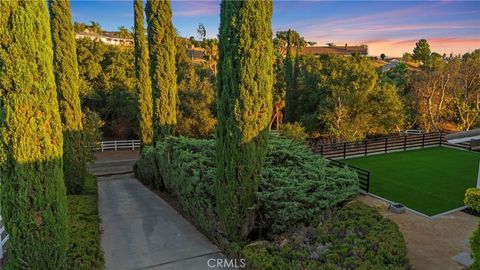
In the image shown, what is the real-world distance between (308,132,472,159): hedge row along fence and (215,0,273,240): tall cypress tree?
7.81 m

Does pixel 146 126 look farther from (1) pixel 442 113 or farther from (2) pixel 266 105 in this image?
(1) pixel 442 113

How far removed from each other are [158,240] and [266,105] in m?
4.40

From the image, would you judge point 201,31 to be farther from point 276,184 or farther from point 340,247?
point 340,247

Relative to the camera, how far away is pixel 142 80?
17781 millimetres

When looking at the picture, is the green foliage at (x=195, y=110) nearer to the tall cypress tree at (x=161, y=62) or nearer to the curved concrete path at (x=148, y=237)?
the tall cypress tree at (x=161, y=62)

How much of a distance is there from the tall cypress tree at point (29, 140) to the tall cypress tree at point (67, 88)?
688 centimetres

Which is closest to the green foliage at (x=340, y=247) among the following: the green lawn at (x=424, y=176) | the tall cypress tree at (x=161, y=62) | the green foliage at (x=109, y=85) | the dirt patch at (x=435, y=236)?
the dirt patch at (x=435, y=236)

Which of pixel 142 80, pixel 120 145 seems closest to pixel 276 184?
pixel 142 80

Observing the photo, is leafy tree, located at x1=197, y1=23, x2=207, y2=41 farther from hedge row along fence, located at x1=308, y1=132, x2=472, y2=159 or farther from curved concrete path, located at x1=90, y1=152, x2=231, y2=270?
curved concrete path, located at x1=90, y1=152, x2=231, y2=270

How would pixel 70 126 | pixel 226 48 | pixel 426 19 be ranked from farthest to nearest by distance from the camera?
1. pixel 426 19
2. pixel 70 126
3. pixel 226 48

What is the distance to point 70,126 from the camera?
1206 centimetres

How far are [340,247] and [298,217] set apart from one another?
1.32m

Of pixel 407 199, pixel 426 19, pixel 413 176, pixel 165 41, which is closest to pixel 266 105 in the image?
pixel 407 199

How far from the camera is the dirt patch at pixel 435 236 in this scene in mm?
6426
